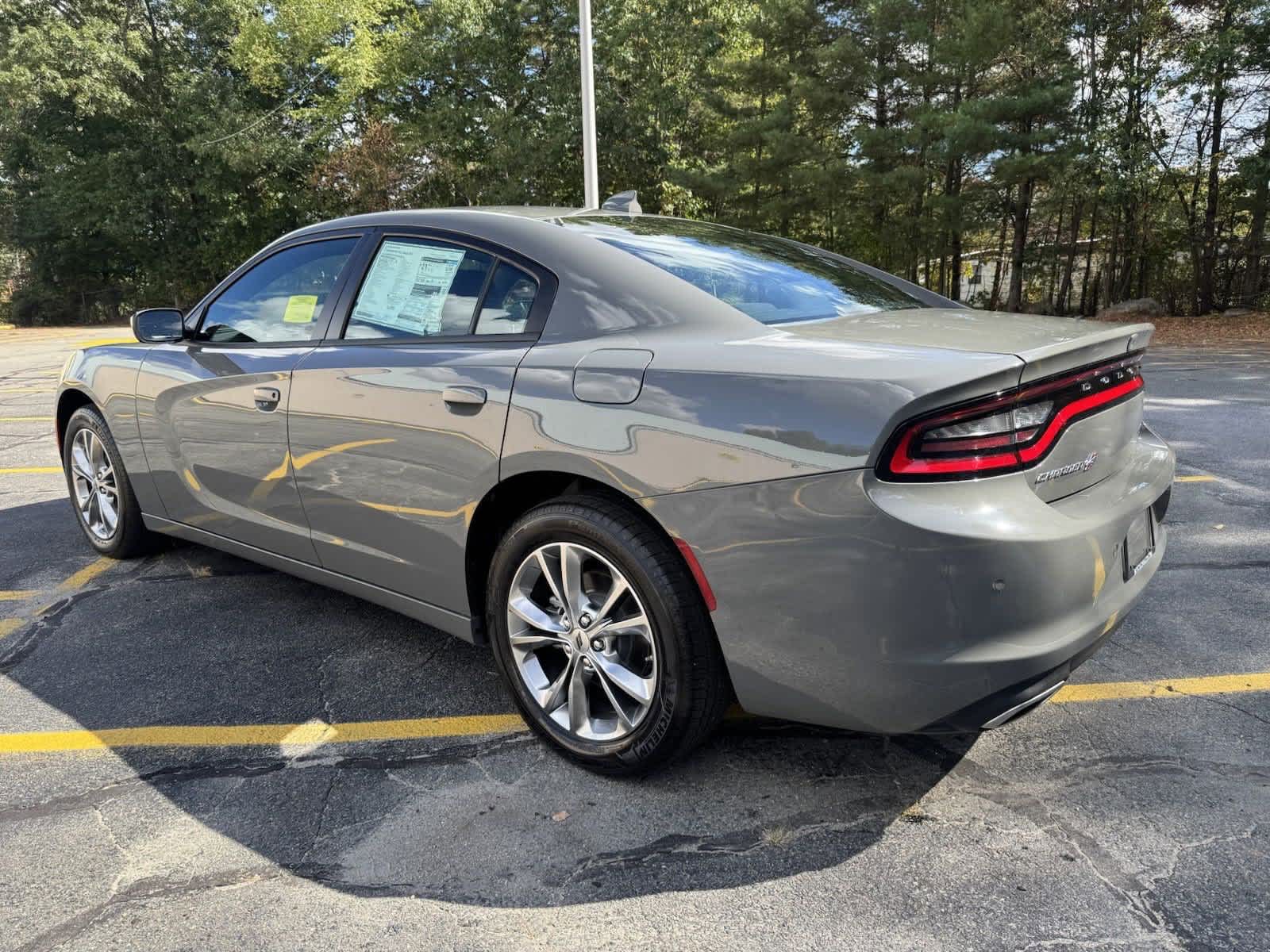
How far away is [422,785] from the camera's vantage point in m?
2.44

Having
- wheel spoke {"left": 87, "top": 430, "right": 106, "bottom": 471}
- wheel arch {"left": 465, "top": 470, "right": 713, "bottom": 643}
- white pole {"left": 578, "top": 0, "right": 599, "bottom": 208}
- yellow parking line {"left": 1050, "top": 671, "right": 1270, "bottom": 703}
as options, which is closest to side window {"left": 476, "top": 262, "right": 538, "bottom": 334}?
wheel arch {"left": 465, "top": 470, "right": 713, "bottom": 643}

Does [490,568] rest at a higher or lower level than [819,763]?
higher

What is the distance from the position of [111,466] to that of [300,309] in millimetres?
1673

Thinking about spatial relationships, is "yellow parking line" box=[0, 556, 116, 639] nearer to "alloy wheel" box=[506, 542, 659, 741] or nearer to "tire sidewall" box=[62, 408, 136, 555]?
"tire sidewall" box=[62, 408, 136, 555]

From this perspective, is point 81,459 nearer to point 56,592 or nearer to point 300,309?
point 56,592

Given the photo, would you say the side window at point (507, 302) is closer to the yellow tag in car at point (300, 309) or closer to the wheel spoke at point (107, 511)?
the yellow tag in car at point (300, 309)

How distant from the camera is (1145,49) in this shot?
2036 cm

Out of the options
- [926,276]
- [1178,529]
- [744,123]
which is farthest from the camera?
[926,276]

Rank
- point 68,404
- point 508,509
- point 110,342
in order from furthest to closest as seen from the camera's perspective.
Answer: point 110,342, point 68,404, point 508,509

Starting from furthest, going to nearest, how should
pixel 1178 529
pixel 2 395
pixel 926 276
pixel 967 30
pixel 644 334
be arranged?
pixel 926 276
pixel 967 30
pixel 2 395
pixel 1178 529
pixel 644 334

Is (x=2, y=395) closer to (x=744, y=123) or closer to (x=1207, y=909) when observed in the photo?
(x=1207, y=909)

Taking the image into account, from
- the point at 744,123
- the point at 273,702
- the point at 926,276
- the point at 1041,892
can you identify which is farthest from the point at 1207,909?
the point at 926,276

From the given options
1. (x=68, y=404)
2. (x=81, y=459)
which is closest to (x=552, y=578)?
(x=81, y=459)

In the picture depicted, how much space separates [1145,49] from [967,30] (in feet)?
13.8
